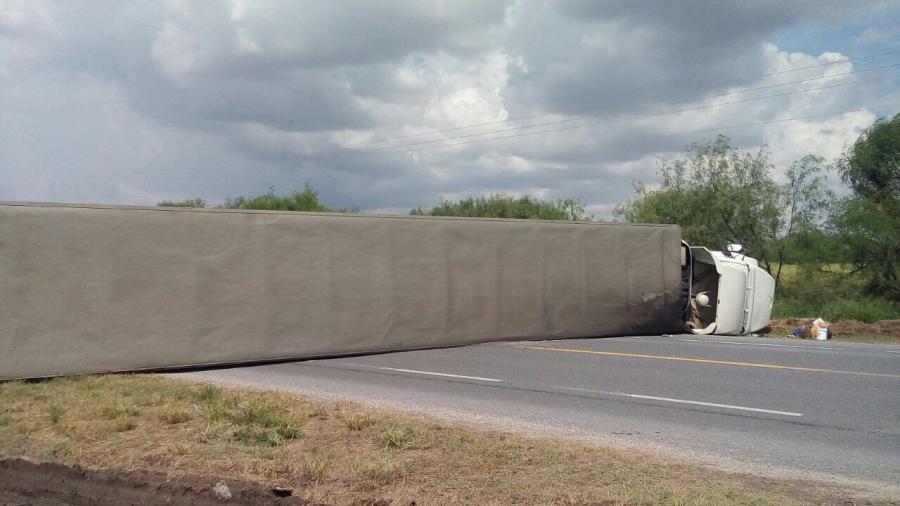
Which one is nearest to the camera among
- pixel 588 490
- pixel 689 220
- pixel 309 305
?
pixel 588 490

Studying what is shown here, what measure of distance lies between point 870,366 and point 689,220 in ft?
89.8

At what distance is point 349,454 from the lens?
7.12 metres

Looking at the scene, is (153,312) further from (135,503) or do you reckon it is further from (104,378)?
(135,503)

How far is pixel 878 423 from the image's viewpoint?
8938 millimetres

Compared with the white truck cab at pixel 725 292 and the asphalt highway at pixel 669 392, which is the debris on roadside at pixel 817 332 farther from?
the asphalt highway at pixel 669 392

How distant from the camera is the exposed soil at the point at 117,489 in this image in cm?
604

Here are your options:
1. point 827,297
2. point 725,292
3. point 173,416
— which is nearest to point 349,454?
point 173,416

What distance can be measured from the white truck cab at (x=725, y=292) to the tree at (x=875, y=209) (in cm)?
1431

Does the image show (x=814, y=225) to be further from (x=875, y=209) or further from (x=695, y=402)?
(x=695, y=402)

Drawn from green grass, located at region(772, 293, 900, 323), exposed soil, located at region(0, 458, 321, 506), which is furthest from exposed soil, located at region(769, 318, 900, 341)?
exposed soil, located at region(0, 458, 321, 506)

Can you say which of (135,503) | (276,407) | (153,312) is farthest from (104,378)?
(135,503)

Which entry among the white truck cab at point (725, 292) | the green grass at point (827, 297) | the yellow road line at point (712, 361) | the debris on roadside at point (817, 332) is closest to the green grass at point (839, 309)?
the green grass at point (827, 297)

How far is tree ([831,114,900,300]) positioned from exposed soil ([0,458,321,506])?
31350 millimetres

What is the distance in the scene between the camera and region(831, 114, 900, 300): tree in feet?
104
